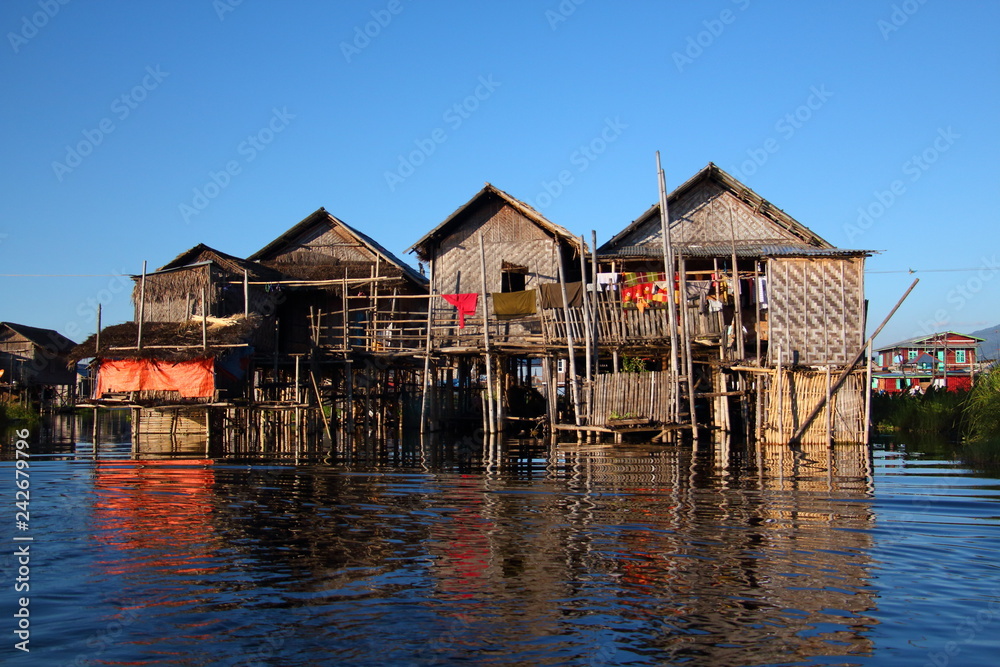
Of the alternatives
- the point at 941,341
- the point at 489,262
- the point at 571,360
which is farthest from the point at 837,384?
the point at 941,341

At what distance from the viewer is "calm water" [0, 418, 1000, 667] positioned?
480 centimetres

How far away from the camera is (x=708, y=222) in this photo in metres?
21.6

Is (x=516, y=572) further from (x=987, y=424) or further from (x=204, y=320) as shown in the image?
(x=204, y=320)

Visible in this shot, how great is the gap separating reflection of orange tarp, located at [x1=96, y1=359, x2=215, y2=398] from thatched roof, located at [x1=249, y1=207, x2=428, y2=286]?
4945 millimetres

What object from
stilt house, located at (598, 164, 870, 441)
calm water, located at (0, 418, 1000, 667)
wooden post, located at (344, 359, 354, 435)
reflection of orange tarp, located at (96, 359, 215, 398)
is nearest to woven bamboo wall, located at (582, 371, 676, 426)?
stilt house, located at (598, 164, 870, 441)

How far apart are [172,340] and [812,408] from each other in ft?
47.9

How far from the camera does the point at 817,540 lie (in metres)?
7.39

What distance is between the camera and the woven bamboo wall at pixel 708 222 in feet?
70.1

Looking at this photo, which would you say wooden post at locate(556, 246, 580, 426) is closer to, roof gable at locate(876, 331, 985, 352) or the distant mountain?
the distant mountain

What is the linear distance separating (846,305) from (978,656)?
15.4 meters

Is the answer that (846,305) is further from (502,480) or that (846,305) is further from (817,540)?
(817,540)

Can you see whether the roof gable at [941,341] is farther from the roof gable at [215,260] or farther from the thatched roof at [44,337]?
the thatched roof at [44,337]

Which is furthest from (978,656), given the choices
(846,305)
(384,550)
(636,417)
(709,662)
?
(846,305)

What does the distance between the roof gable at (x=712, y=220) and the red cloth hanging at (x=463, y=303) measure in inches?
132
